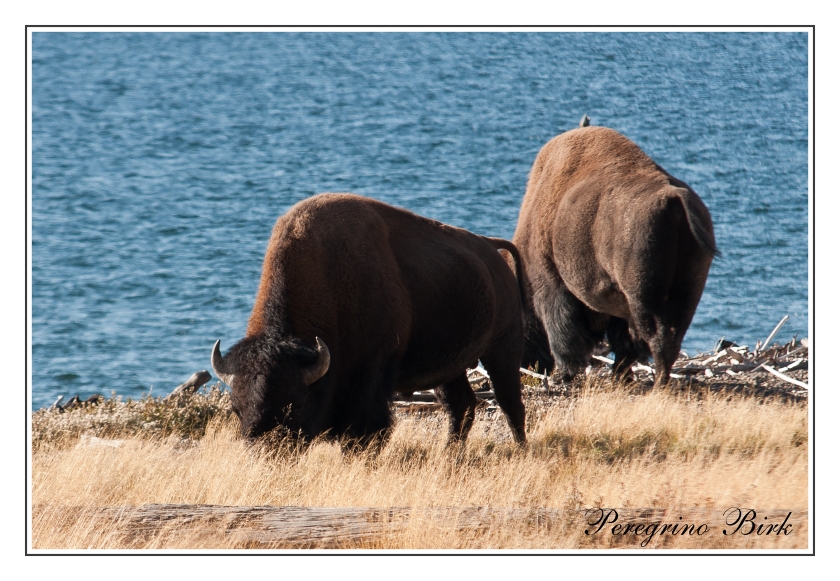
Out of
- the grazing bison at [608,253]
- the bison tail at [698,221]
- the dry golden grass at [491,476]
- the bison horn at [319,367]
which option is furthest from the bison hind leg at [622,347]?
the bison horn at [319,367]

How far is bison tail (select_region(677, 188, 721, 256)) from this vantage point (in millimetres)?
8000

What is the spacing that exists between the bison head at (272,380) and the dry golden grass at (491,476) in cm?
16

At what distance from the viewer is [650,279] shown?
27.8ft

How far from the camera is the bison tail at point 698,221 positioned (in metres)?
8.00

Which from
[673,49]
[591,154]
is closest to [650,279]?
[591,154]

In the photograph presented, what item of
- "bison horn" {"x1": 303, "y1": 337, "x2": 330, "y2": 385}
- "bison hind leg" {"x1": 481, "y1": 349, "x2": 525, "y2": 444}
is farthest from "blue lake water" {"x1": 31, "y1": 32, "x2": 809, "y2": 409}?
"bison horn" {"x1": 303, "y1": 337, "x2": 330, "y2": 385}

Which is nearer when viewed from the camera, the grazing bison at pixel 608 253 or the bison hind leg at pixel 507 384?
the bison hind leg at pixel 507 384

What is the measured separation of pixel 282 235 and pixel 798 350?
657 centimetres

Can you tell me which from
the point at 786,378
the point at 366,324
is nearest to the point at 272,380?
the point at 366,324

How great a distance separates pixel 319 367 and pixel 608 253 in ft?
13.0

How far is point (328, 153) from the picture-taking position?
29234 millimetres

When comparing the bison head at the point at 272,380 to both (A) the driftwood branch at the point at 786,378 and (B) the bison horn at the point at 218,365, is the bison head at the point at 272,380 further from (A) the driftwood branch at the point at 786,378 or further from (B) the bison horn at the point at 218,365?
(A) the driftwood branch at the point at 786,378

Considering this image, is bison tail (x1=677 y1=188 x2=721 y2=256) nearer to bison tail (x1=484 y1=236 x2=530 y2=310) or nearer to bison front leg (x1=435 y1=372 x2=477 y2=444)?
bison tail (x1=484 y1=236 x2=530 y2=310)

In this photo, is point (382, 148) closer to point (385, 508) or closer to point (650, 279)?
point (650, 279)
